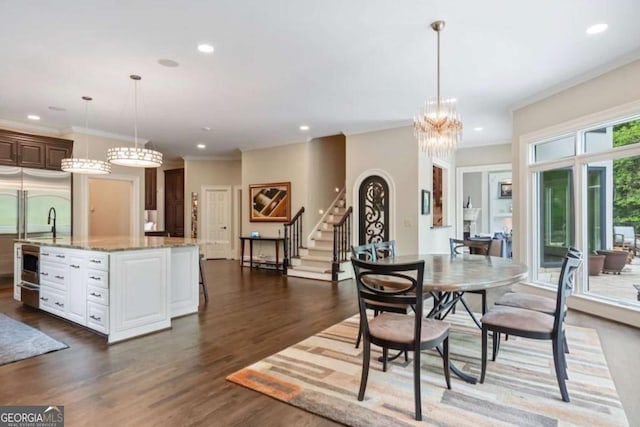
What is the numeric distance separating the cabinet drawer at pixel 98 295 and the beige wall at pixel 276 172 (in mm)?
Answer: 4803

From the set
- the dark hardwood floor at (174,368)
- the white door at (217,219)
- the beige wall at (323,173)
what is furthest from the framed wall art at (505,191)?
the white door at (217,219)

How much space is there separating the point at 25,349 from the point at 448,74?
5144 mm

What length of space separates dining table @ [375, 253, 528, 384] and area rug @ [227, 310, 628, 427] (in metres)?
0.27

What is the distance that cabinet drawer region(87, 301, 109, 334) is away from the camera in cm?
336

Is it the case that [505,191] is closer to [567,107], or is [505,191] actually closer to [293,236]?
[567,107]

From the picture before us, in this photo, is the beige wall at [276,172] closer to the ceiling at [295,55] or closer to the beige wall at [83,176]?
the ceiling at [295,55]

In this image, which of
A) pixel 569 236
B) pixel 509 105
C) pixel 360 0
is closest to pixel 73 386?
pixel 360 0

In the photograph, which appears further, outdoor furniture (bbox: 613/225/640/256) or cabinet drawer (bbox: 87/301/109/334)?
outdoor furniture (bbox: 613/225/640/256)

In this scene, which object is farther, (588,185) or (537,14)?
(588,185)

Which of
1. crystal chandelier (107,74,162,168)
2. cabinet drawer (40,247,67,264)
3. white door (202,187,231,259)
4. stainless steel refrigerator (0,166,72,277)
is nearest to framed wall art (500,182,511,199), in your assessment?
white door (202,187,231,259)

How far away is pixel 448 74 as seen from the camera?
4234 millimetres

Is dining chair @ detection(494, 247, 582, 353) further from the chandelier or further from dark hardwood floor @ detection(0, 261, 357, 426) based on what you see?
dark hardwood floor @ detection(0, 261, 357, 426)

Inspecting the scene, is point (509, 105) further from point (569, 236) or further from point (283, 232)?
point (283, 232)

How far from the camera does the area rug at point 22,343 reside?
3.04 m
